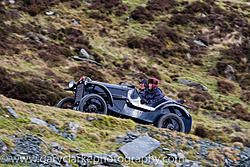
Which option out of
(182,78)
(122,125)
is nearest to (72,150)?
(122,125)

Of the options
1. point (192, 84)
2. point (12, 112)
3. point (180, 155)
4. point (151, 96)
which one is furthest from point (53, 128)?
point (192, 84)

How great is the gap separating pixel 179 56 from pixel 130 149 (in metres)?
23.8

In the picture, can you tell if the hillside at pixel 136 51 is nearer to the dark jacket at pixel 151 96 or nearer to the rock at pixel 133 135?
the rock at pixel 133 135

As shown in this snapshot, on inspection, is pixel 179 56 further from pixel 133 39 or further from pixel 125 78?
pixel 125 78

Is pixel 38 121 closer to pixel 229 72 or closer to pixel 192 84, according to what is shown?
pixel 192 84

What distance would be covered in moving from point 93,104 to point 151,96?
6.77 feet

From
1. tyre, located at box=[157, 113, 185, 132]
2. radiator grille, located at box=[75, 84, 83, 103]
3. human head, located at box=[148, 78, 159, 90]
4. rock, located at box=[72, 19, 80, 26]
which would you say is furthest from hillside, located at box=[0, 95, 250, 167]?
rock, located at box=[72, 19, 80, 26]

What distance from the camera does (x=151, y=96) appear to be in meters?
10.6

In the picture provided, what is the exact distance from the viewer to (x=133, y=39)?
30125 mm

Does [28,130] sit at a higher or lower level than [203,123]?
higher

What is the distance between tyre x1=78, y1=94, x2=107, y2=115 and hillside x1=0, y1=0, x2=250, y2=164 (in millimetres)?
830

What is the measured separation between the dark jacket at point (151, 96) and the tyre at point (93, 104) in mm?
1484

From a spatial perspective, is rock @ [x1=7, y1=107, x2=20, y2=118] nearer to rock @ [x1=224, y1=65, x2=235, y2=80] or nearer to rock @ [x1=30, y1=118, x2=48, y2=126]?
rock @ [x1=30, y1=118, x2=48, y2=126]

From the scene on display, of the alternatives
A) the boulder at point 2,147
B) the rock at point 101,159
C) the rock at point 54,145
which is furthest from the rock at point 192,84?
the boulder at point 2,147
